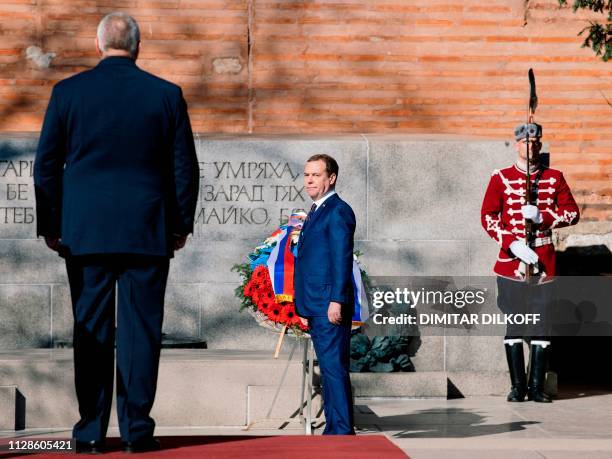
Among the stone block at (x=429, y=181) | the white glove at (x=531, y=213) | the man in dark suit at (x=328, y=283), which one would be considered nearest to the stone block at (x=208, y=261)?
the stone block at (x=429, y=181)

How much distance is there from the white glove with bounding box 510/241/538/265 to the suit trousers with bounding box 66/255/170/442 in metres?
5.45

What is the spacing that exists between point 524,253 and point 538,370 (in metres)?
1.02

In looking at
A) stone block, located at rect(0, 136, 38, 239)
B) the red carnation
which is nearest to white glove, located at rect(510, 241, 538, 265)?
the red carnation

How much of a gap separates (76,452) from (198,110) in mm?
9314

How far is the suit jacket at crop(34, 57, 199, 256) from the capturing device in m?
6.11

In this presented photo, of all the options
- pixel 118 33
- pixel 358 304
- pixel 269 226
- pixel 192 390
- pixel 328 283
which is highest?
pixel 118 33

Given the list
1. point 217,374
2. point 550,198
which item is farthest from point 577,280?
point 217,374

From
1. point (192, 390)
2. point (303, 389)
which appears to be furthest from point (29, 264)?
point (303, 389)

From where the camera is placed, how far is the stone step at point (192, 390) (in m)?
9.91

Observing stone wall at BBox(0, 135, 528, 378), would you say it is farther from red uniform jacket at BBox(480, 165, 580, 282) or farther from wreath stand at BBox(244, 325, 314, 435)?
wreath stand at BBox(244, 325, 314, 435)

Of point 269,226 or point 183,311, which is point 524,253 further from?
point 183,311

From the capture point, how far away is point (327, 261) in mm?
7965

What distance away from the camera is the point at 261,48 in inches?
594

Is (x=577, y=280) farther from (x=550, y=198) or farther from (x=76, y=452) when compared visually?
(x=76, y=452)
